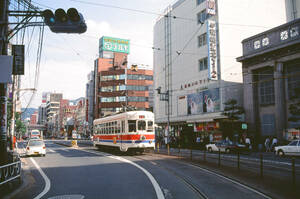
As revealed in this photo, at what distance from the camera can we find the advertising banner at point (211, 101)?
114ft

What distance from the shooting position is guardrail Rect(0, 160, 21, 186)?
8.32 meters

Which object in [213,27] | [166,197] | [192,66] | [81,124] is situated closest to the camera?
[166,197]

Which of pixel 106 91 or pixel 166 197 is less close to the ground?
pixel 106 91

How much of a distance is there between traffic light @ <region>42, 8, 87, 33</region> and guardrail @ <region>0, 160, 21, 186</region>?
4.41 metres

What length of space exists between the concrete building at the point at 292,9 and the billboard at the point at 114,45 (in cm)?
5884

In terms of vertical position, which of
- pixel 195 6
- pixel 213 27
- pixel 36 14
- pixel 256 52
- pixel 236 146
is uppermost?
pixel 195 6

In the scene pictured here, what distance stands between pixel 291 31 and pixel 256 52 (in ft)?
14.4

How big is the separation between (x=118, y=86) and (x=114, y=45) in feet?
61.6

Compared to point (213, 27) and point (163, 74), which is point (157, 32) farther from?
point (213, 27)

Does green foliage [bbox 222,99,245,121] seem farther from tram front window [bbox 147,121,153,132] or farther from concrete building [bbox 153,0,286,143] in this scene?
tram front window [bbox 147,121,153,132]

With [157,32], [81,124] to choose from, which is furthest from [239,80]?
[81,124]

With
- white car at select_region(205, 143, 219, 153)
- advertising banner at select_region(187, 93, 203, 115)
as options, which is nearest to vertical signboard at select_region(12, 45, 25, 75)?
white car at select_region(205, 143, 219, 153)

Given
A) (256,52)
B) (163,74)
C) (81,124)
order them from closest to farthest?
1. (256,52)
2. (163,74)
3. (81,124)

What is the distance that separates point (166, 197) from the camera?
745cm
